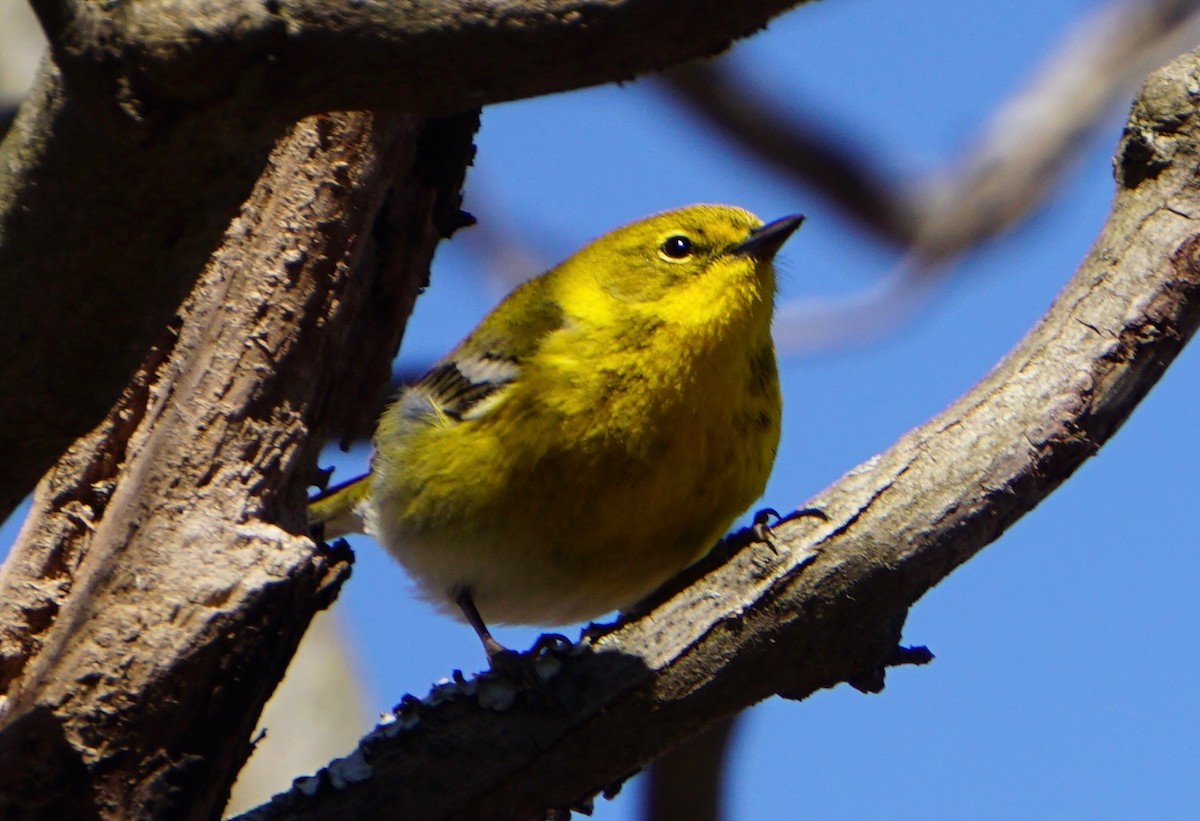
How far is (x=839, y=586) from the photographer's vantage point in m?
3.31

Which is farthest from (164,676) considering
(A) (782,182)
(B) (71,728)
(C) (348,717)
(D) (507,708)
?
(A) (782,182)

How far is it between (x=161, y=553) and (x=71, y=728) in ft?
1.52

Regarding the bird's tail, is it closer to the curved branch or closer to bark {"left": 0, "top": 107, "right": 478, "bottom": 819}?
bark {"left": 0, "top": 107, "right": 478, "bottom": 819}

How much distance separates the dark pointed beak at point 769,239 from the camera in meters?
4.73

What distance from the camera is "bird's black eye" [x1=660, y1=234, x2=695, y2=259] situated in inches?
194

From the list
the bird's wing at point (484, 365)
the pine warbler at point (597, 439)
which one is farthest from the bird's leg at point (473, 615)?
the bird's wing at point (484, 365)

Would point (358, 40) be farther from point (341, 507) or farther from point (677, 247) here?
point (341, 507)

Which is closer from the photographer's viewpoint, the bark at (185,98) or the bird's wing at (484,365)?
the bark at (185,98)

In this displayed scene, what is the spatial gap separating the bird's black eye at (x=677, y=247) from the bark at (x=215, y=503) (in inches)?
40.1

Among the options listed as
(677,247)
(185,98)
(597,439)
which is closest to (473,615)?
(597,439)

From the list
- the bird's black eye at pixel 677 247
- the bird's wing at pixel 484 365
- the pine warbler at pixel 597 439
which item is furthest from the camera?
the bird's black eye at pixel 677 247

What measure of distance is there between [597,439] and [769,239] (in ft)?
3.41

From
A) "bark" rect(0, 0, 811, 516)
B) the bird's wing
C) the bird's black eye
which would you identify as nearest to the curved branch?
"bark" rect(0, 0, 811, 516)

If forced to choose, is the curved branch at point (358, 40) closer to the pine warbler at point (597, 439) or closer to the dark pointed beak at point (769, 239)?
the pine warbler at point (597, 439)
